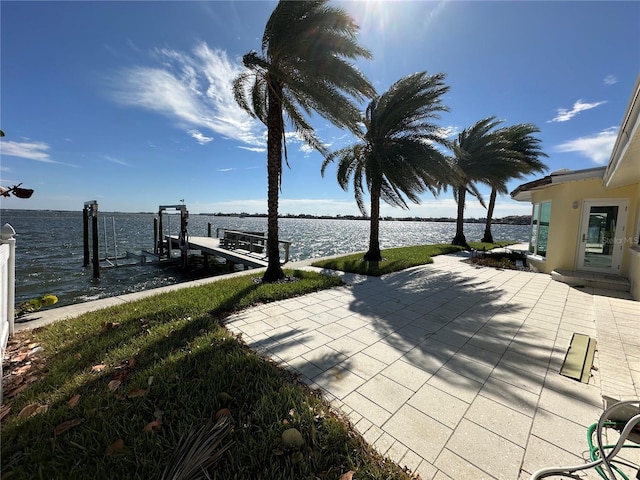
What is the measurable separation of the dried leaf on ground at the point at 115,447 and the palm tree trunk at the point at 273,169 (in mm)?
5512

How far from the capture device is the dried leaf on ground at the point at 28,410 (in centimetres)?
233

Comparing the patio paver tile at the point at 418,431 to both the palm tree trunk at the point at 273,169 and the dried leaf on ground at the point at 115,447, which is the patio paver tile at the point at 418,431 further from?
the palm tree trunk at the point at 273,169

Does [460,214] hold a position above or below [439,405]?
above

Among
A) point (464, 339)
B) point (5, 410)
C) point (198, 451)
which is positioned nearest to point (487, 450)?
point (464, 339)

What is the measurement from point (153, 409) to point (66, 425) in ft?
2.07

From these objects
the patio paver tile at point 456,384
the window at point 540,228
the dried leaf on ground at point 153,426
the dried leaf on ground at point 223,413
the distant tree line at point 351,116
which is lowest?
the dried leaf on ground at point 153,426

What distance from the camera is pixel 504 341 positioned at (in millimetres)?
3971

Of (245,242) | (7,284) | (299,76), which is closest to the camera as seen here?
(7,284)

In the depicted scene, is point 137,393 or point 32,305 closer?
point 137,393

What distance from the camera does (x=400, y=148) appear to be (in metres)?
9.86

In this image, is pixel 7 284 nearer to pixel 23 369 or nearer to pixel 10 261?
pixel 10 261

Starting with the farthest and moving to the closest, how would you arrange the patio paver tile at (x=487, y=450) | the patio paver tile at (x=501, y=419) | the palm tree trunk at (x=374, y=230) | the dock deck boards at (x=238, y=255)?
the dock deck boards at (x=238, y=255) < the palm tree trunk at (x=374, y=230) < the patio paver tile at (x=501, y=419) < the patio paver tile at (x=487, y=450)

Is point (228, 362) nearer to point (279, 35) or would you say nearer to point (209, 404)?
point (209, 404)

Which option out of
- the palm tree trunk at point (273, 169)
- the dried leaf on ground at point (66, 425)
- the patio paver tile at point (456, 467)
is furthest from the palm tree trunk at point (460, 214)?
the dried leaf on ground at point (66, 425)
